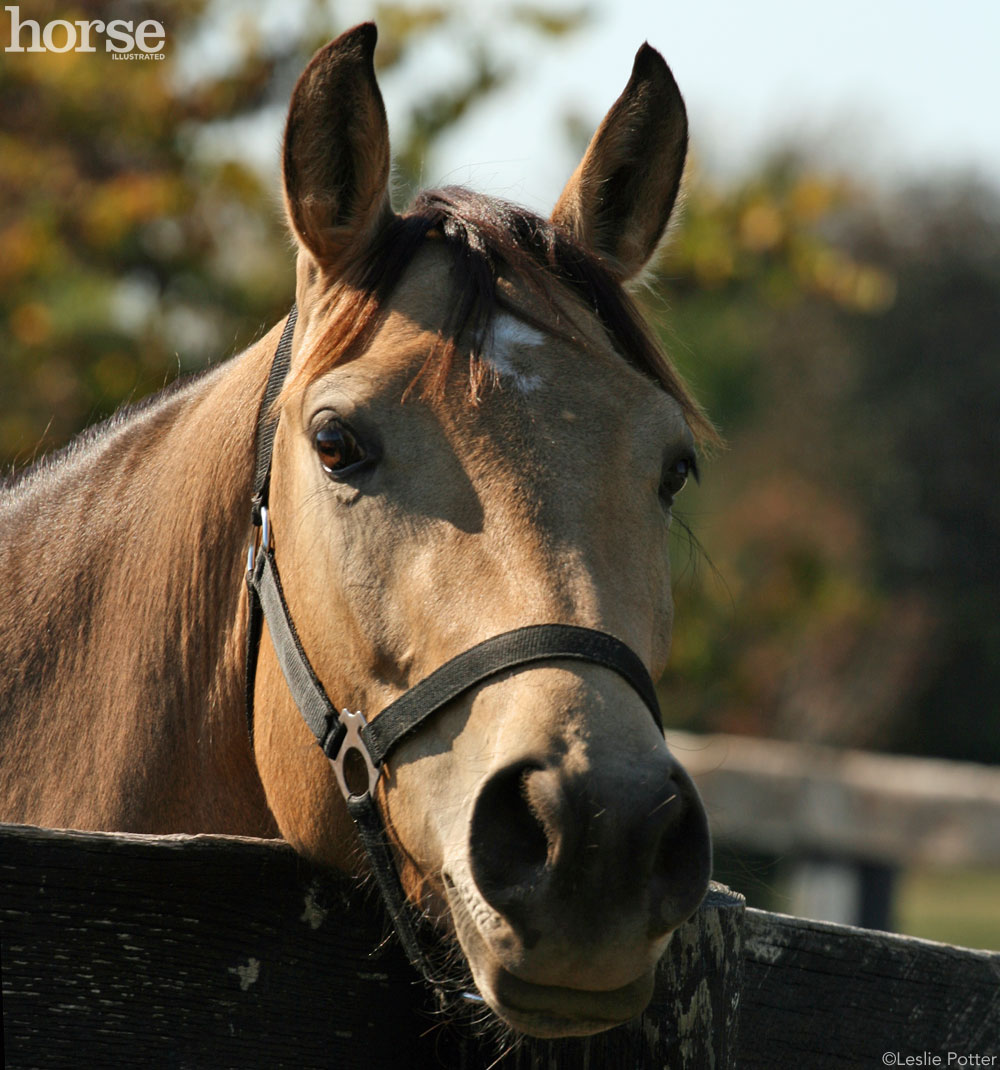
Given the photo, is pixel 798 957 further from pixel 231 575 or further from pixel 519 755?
pixel 231 575

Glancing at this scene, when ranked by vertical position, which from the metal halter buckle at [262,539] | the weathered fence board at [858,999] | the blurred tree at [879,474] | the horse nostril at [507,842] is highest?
the metal halter buckle at [262,539]

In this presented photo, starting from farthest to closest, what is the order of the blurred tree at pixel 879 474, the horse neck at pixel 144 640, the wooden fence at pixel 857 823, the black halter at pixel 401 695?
the blurred tree at pixel 879 474, the wooden fence at pixel 857 823, the horse neck at pixel 144 640, the black halter at pixel 401 695

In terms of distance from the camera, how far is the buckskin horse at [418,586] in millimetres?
1761

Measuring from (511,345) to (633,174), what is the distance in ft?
2.59

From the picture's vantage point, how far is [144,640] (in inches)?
107

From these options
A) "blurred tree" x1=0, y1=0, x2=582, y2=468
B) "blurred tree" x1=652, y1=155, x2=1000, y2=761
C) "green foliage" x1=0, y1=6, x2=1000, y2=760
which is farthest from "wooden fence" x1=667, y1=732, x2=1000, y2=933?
"blurred tree" x1=652, y1=155, x2=1000, y2=761

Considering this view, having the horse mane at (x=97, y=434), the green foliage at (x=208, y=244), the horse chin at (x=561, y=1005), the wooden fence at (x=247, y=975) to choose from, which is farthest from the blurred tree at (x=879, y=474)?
the horse chin at (x=561, y=1005)

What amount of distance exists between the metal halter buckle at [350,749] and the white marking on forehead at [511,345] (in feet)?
2.10

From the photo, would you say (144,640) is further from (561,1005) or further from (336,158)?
(561,1005)

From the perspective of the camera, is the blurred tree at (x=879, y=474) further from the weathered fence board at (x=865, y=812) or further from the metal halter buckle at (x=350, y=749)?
the metal halter buckle at (x=350, y=749)

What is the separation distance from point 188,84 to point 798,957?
24.5 ft

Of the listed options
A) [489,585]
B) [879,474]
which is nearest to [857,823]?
[489,585]

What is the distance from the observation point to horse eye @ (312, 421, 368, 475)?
7.26ft

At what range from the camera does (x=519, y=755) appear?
177 cm
